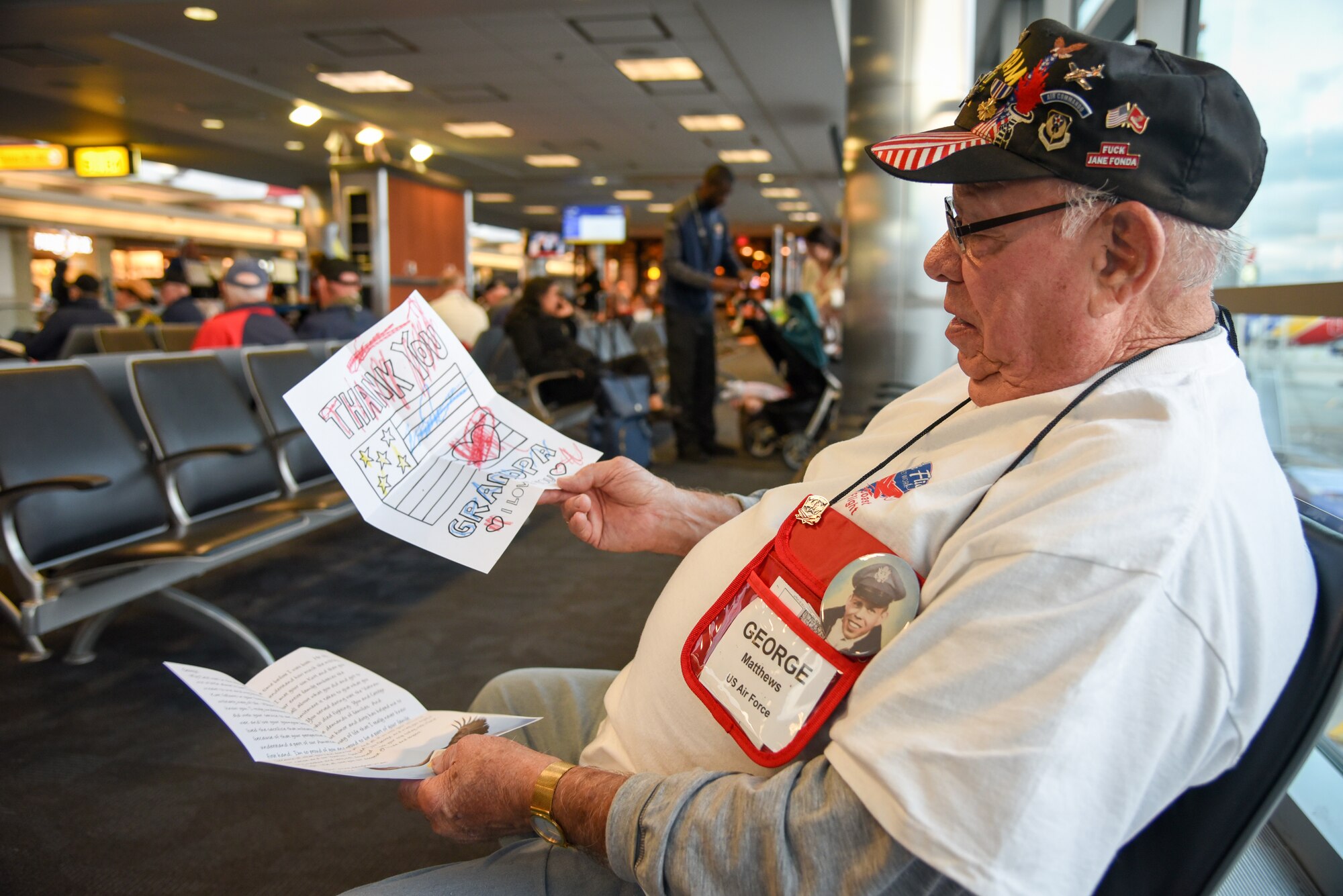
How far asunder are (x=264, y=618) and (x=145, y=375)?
2.94 ft

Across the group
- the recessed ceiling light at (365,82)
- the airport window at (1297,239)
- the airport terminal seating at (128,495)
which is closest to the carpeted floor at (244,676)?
the airport terminal seating at (128,495)

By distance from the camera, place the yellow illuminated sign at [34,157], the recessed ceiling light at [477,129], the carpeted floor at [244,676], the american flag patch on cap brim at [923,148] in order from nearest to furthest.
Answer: the american flag patch on cap brim at [923,148]
the carpeted floor at [244,676]
the recessed ceiling light at [477,129]
the yellow illuminated sign at [34,157]

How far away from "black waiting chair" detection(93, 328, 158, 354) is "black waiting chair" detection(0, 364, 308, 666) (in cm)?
330

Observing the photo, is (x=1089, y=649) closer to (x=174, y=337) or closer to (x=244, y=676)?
(x=244, y=676)

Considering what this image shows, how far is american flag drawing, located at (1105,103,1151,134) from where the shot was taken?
2.40 feet

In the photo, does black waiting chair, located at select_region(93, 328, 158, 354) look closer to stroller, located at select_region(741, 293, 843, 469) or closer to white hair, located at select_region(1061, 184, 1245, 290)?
stroller, located at select_region(741, 293, 843, 469)

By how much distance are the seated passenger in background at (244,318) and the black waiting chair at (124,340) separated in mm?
1671

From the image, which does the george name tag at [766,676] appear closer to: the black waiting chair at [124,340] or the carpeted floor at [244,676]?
the carpeted floor at [244,676]

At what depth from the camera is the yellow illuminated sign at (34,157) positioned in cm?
1204

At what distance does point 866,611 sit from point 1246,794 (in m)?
0.30

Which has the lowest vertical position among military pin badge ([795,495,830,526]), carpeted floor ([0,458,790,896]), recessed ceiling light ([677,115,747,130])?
carpeted floor ([0,458,790,896])

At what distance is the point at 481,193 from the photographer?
17.6m

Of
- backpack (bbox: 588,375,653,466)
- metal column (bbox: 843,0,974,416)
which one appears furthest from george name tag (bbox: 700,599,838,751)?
backpack (bbox: 588,375,653,466)

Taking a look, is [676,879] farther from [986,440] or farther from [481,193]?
[481,193]
